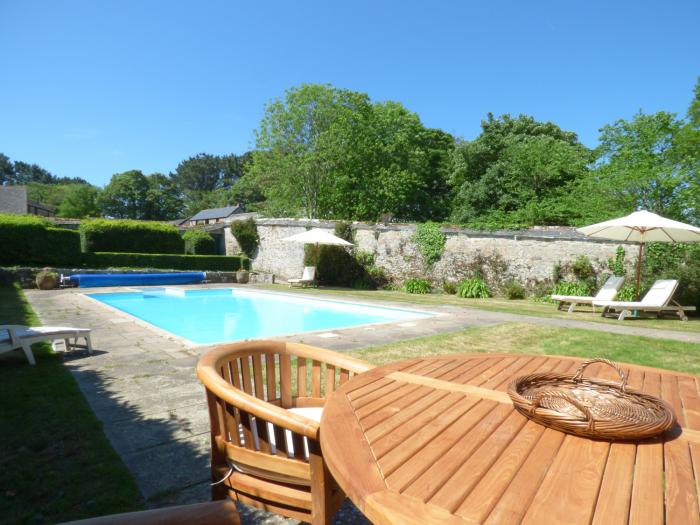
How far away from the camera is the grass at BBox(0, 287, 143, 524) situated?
1.95 metres

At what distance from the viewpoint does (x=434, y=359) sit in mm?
2092

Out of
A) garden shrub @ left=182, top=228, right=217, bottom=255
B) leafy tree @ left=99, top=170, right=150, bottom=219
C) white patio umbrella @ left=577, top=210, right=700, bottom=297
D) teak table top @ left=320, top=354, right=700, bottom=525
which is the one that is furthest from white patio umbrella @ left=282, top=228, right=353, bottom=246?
leafy tree @ left=99, top=170, right=150, bottom=219

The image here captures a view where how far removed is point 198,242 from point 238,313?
12.7m

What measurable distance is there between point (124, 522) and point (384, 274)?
1559 centimetres

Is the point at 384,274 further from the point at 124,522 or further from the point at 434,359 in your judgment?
the point at 124,522

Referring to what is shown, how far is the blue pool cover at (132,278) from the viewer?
49.3ft

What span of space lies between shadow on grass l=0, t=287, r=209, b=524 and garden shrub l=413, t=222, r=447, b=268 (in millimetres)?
12637

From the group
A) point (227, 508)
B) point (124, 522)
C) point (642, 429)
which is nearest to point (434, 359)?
point (642, 429)

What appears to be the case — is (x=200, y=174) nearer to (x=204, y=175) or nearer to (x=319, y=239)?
(x=204, y=175)

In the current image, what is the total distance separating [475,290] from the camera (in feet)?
44.4

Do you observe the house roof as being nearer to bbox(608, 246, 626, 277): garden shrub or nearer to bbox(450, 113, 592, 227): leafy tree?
bbox(450, 113, 592, 227): leafy tree

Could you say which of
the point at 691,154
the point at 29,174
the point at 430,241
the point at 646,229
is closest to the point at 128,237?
the point at 430,241

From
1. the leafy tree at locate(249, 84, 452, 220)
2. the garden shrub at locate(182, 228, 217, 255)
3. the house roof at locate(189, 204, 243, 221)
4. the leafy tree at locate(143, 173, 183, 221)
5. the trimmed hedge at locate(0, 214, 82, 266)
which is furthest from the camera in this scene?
the leafy tree at locate(143, 173, 183, 221)

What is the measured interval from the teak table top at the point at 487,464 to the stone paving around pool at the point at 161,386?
0.97 m
